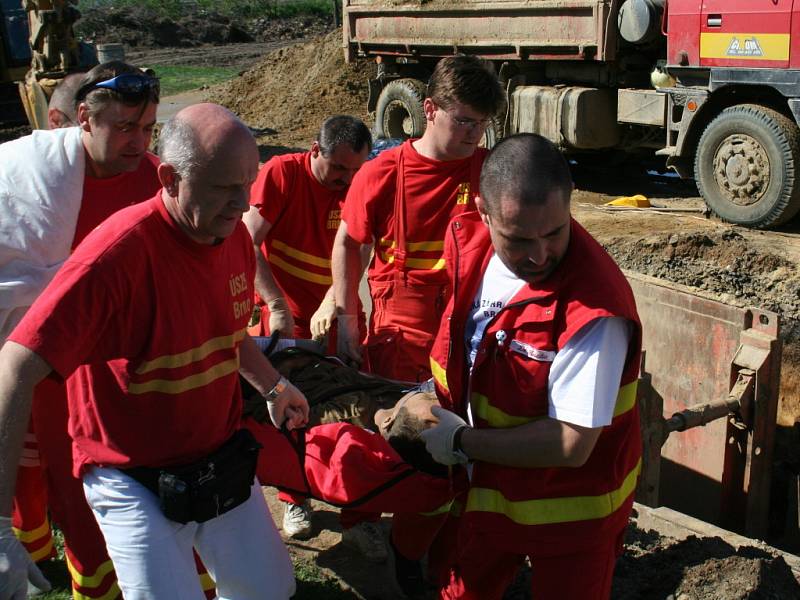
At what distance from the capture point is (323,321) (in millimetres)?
4645

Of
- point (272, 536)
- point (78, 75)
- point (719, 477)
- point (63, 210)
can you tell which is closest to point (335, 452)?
point (272, 536)

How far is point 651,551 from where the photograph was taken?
410 centimetres

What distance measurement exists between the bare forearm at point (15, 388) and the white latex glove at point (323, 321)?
2.06 meters

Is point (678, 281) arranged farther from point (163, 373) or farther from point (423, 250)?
point (163, 373)

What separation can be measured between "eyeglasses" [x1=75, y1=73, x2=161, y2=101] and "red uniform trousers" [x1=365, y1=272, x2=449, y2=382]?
1380 mm

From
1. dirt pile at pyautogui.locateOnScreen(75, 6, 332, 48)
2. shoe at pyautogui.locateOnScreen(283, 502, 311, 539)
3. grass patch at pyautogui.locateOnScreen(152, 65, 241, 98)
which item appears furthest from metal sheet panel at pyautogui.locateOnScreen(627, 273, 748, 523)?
dirt pile at pyautogui.locateOnScreen(75, 6, 332, 48)

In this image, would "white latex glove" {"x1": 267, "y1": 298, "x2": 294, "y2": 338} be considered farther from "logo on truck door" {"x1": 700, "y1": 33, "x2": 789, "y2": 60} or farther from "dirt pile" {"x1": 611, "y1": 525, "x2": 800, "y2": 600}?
"logo on truck door" {"x1": 700, "y1": 33, "x2": 789, "y2": 60}

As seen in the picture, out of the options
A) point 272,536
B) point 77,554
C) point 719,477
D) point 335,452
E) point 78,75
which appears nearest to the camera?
point 272,536

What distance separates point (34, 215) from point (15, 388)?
1158mm

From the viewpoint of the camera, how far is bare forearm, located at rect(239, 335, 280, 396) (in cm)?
338

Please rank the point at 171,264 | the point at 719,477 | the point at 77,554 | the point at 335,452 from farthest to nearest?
the point at 719,477
the point at 335,452
the point at 77,554
the point at 171,264

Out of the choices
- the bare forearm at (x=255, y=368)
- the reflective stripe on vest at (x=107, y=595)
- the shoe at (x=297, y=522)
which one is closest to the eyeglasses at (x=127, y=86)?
the bare forearm at (x=255, y=368)

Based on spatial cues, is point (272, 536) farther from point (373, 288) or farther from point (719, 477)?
point (719, 477)

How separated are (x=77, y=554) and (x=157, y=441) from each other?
0.88 m
